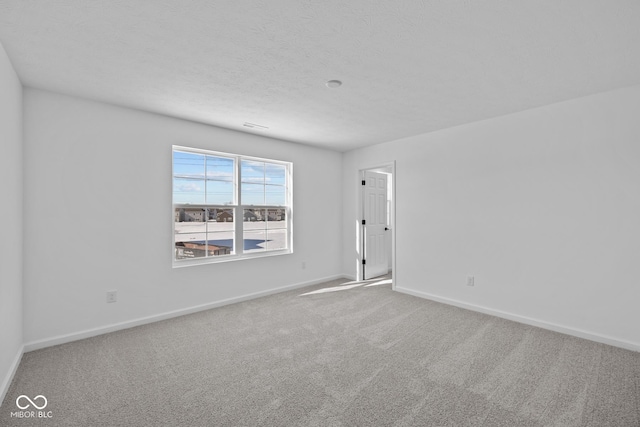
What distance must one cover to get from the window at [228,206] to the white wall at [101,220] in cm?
17

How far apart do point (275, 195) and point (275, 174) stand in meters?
0.35

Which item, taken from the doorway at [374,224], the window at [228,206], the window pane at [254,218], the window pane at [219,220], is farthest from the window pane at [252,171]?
the doorway at [374,224]

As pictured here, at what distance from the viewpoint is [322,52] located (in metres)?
2.08

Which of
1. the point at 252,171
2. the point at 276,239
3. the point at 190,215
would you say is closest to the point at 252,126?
the point at 252,171

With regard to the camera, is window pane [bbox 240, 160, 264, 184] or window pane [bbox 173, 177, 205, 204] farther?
window pane [bbox 240, 160, 264, 184]

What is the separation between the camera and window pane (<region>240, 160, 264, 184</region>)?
426 centimetres

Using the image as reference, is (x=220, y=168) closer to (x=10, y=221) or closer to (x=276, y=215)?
(x=276, y=215)

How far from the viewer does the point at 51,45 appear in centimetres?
201

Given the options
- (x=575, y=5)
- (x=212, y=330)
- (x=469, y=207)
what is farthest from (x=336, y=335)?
(x=575, y=5)

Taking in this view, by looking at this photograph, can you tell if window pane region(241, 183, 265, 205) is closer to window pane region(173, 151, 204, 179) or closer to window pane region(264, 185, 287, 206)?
window pane region(264, 185, 287, 206)

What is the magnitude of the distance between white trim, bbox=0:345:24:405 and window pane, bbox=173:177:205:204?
76.7 inches

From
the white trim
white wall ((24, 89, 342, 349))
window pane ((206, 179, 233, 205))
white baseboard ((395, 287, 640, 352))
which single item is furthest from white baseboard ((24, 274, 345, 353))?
white baseboard ((395, 287, 640, 352))

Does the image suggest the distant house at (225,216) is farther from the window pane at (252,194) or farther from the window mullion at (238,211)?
the window pane at (252,194)

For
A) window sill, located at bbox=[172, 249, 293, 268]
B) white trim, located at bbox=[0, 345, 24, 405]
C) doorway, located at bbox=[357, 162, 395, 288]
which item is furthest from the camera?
doorway, located at bbox=[357, 162, 395, 288]
